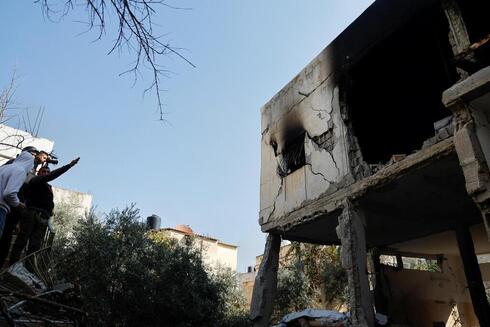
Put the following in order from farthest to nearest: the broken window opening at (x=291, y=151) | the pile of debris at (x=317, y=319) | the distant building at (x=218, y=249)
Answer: the distant building at (x=218, y=249) < the broken window opening at (x=291, y=151) < the pile of debris at (x=317, y=319)

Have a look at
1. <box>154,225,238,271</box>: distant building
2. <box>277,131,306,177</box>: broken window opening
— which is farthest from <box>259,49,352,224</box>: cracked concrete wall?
<box>154,225,238,271</box>: distant building

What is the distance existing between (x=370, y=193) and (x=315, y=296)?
479 inches

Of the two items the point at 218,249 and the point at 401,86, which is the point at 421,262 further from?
the point at 401,86

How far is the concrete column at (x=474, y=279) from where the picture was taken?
28.7 feet

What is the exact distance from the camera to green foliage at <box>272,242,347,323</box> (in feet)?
55.8

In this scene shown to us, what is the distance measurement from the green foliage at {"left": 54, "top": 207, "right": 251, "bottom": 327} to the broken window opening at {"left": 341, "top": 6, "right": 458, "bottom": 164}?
7978mm

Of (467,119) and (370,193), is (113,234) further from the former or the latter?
(467,119)

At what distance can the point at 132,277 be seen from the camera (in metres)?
12.3

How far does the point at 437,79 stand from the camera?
884cm

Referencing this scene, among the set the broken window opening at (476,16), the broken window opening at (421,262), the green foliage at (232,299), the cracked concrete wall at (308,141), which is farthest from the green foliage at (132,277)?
the broken window opening at (476,16)

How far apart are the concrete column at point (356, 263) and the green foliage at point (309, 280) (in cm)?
1056

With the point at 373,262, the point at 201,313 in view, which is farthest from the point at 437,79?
the point at 201,313

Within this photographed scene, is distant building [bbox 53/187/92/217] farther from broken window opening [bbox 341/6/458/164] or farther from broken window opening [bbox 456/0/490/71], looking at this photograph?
broken window opening [bbox 456/0/490/71]

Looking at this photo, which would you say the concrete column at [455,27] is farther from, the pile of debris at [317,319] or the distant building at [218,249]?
the distant building at [218,249]
